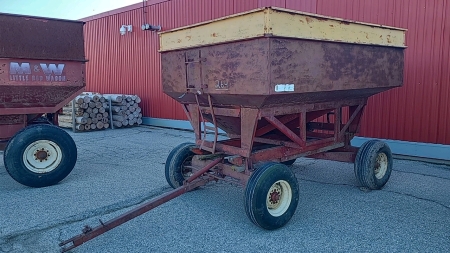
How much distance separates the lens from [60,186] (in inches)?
226

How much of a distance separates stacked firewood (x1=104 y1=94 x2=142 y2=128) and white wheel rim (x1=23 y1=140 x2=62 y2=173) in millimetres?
6658

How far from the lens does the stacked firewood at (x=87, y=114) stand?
1162 cm

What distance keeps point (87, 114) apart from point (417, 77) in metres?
9.42

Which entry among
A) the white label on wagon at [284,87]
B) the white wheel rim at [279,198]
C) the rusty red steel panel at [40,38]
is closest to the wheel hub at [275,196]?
the white wheel rim at [279,198]

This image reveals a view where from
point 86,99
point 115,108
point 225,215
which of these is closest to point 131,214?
point 225,215

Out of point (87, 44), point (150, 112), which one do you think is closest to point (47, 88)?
point (150, 112)

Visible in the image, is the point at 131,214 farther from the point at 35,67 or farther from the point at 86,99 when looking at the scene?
the point at 86,99

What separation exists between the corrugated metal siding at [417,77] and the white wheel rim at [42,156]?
6.12m

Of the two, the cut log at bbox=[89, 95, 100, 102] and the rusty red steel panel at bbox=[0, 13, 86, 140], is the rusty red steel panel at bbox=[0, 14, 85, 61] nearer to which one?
the rusty red steel panel at bbox=[0, 13, 86, 140]

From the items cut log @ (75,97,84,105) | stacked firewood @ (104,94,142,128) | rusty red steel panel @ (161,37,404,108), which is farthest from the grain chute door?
stacked firewood @ (104,94,142,128)

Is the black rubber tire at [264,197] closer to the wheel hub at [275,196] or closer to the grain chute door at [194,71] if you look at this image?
the wheel hub at [275,196]

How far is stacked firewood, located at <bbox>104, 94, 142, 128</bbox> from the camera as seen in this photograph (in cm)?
1239

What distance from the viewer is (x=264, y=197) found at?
13.0ft

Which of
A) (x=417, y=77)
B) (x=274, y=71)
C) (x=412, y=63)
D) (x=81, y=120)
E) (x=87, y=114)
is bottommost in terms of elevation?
(x=81, y=120)
